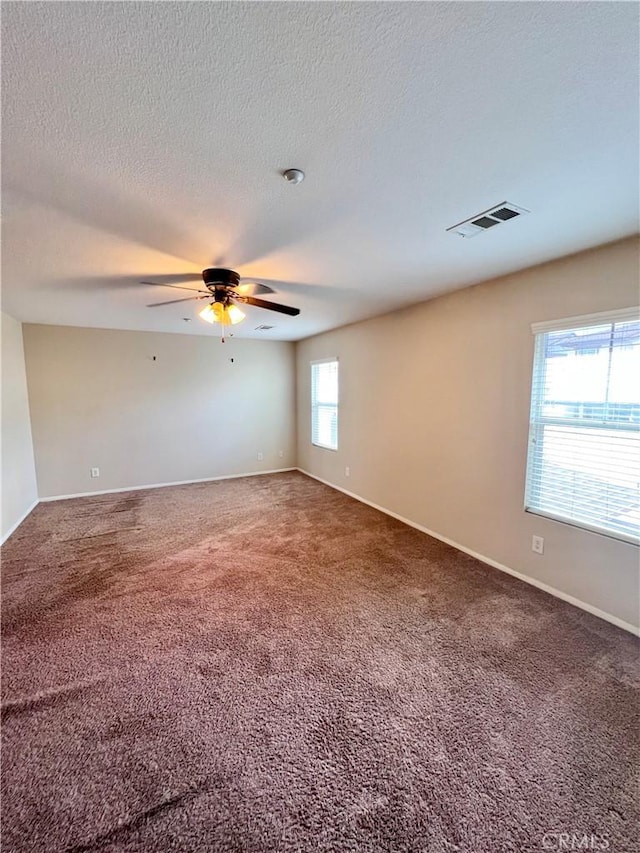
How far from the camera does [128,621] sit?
7.74 feet

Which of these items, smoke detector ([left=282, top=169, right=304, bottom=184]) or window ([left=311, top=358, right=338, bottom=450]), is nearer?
smoke detector ([left=282, top=169, right=304, bottom=184])

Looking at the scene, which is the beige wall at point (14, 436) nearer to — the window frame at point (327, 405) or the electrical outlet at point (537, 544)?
the window frame at point (327, 405)

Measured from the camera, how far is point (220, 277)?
248 centimetres

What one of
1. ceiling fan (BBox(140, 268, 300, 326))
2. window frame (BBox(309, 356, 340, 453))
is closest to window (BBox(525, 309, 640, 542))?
ceiling fan (BBox(140, 268, 300, 326))

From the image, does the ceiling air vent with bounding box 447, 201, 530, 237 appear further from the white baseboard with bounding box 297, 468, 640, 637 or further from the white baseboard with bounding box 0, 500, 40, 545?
the white baseboard with bounding box 0, 500, 40, 545

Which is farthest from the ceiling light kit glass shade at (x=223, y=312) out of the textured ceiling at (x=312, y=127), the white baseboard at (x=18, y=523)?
the white baseboard at (x=18, y=523)

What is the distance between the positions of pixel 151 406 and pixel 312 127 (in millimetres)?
4903

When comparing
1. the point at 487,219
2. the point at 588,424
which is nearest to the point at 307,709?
Result: the point at 588,424

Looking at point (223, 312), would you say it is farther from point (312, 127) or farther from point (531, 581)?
point (531, 581)

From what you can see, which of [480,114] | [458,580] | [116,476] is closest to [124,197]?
[480,114]

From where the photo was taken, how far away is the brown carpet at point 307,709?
49.2 inches

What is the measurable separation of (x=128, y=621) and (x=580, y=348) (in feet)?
11.8

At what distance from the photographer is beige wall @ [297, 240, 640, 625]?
2.33 meters

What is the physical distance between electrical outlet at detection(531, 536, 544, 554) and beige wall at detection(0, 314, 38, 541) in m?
4.92
